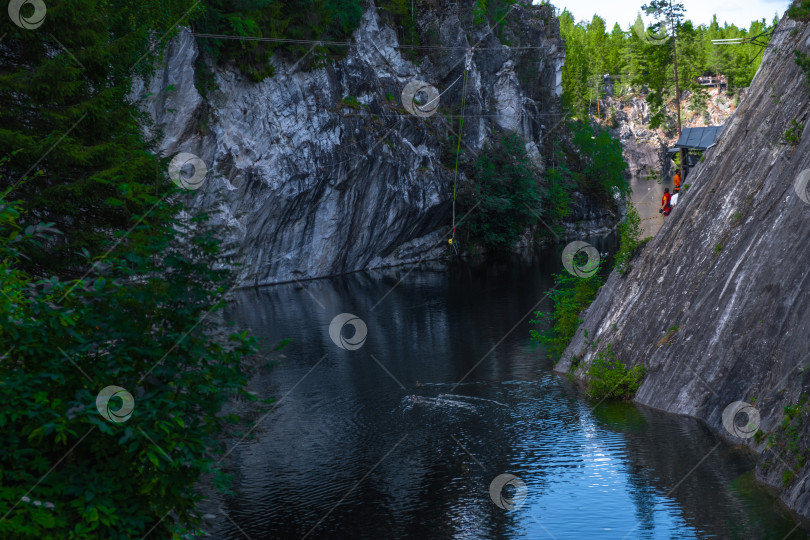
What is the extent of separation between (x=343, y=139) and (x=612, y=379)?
129 feet

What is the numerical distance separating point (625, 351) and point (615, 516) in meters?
9.42

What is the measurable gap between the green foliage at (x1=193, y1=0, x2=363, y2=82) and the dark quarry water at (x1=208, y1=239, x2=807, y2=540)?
2665 cm

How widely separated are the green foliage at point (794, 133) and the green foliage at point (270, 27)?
3793 cm

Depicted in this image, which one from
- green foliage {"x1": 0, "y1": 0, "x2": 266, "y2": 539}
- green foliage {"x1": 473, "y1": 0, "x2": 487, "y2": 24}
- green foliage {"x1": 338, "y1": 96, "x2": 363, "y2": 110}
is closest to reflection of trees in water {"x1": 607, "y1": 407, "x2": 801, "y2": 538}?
green foliage {"x1": 0, "y1": 0, "x2": 266, "y2": 539}

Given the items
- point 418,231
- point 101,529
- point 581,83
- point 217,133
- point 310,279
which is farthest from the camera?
point 581,83

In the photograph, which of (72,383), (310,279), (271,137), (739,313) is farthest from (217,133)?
(72,383)

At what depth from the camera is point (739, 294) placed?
20.5m

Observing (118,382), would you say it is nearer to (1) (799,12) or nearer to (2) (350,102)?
(1) (799,12)

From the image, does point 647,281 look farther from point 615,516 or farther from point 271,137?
point 271,137

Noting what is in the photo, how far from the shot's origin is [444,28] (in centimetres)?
7544

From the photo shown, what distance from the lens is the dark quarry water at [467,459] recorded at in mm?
16516

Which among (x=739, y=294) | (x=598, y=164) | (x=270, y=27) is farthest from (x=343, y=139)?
(x=739, y=294)

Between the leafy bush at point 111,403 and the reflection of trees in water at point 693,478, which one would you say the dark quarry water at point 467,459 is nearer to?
the reflection of trees in water at point 693,478

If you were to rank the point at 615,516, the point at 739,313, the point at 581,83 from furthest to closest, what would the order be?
the point at 581,83 < the point at 739,313 < the point at 615,516
